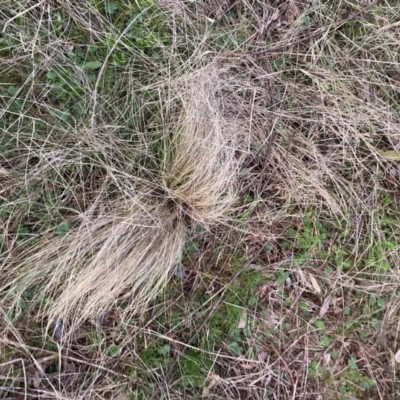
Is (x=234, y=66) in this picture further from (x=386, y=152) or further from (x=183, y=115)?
(x=386, y=152)

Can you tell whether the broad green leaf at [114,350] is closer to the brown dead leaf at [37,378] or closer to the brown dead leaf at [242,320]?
the brown dead leaf at [37,378]

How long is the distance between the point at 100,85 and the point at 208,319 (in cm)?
97

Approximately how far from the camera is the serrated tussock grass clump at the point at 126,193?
1850 mm

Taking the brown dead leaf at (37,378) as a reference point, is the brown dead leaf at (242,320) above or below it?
above

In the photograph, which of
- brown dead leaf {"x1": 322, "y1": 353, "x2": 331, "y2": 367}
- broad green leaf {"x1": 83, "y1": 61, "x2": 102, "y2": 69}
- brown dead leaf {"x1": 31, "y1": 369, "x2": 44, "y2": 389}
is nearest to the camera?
brown dead leaf {"x1": 31, "y1": 369, "x2": 44, "y2": 389}

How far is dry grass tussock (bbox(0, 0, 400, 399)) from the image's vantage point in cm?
188

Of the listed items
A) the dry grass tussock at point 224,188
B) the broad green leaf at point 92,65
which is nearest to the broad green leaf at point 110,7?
the dry grass tussock at point 224,188

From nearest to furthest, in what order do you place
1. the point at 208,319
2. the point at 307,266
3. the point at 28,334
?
1. the point at 28,334
2. the point at 208,319
3. the point at 307,266

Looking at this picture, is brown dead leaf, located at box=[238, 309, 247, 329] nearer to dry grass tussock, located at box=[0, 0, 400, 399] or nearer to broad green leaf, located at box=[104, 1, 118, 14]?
dry grass tussock, located at box=[0, 0, 400, 399]

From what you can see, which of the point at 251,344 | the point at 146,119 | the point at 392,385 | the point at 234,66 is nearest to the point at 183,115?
the point at 146,119

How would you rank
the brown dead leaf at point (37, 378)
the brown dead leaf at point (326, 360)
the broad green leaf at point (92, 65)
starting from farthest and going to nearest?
the brown dead leaf at point (326, 360) < the broad green leaf at point (92, 65) < the brown dead leaf at point (37, 378)

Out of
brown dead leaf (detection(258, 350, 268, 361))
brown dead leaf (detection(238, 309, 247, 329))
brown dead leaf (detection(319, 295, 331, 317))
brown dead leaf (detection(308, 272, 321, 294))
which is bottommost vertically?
brown dead leaf (detection(258, 350, 268, 361))

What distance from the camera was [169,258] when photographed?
191 cm

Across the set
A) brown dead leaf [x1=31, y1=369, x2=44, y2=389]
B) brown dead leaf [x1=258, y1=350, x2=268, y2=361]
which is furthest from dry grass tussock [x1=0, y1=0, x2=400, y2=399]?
brown dead leaf [x1=31, y1=369, x2=44, y2=389]
